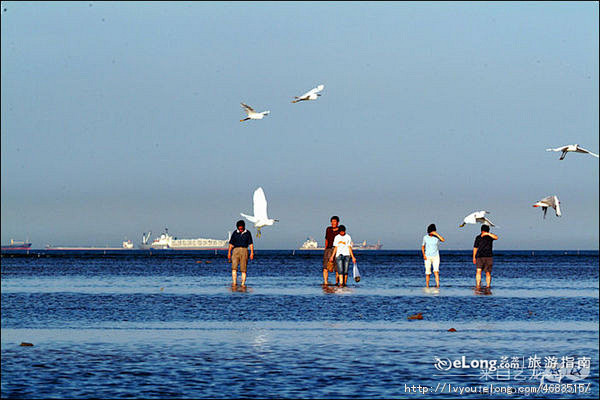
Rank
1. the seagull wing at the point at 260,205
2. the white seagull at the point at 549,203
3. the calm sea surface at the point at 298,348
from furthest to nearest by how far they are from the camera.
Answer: the seagull wing at the point at 260,205, the white seagull at the point at 549,203, the calm sea surface at the point at 298,348

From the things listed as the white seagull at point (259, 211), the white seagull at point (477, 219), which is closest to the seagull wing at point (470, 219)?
the white seagull at point (477, 219)

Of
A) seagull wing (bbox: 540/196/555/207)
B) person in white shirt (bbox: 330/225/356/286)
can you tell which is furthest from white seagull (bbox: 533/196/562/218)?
person in white shirt (bbox: 330/225/356/286)

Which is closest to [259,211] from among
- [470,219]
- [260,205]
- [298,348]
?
[260,205]

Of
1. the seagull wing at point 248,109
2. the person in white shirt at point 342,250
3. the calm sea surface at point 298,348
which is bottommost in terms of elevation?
the calm sea surface at point 298,348

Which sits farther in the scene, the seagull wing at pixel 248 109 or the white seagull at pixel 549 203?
the seagull wing at pixel 248 109

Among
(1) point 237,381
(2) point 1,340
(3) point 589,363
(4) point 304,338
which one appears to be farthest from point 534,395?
(2) point 1,340

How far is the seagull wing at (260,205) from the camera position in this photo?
25.3 meters

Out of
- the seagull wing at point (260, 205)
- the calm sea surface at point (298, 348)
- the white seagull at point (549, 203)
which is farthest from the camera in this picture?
the seagull wing at point (260, 205)

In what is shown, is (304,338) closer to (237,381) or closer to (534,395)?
(237,381)

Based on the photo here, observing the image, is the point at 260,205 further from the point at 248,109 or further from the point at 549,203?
the point at 549,203

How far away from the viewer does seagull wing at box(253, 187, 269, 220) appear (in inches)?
996

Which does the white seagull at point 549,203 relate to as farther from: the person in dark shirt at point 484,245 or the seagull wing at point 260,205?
the seagull wing at point 260,205

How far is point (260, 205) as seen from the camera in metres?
25.4

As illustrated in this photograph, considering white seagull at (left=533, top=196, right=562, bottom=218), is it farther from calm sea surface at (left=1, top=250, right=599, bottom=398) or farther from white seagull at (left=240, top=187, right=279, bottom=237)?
white seagull at (left=240, top=187, right=279, bottom=237)
